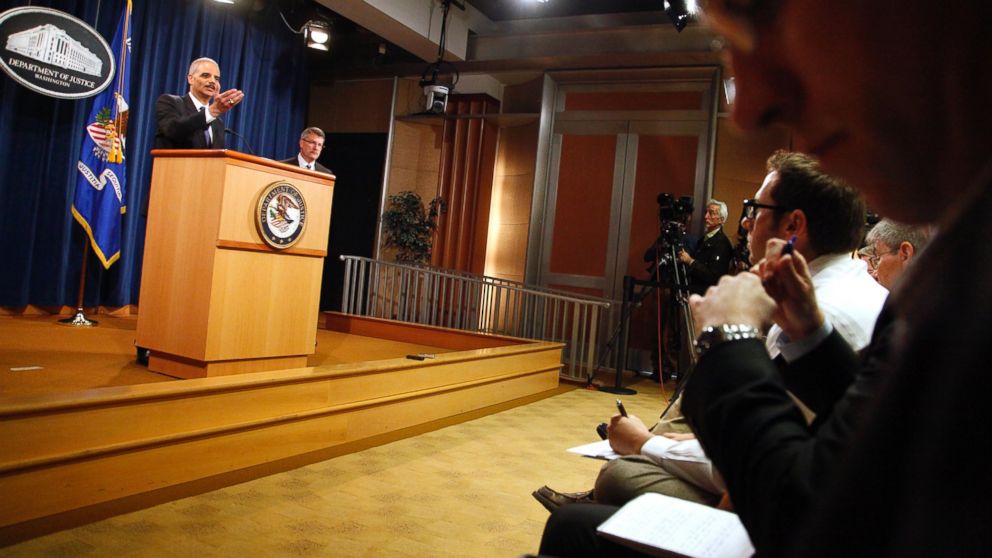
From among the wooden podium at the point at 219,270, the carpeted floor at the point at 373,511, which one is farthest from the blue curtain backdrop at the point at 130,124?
the carpeted floor at the point at 373,511

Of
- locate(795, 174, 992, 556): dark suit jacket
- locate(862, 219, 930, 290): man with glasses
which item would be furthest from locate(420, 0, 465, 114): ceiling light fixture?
locate(795, 174, 992, 556): dark suit jacket

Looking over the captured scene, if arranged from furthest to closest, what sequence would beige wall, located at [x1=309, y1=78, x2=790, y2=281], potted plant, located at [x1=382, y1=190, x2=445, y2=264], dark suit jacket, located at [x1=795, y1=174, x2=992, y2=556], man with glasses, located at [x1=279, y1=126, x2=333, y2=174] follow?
potted plant, located at [x1=382, y1=190, x2=445, y2=264] < beige wall, located at [x1=309, y1=78, x2=790, y2=281] < man with glasses, located at [x1=279, y1=126, x2=333, y2=174] < dark suit jacket, located at [x1=795, y1=174, x2=992, y2=556]

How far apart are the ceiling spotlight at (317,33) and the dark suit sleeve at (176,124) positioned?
164 inches

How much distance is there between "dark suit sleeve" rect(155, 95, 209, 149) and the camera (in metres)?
Result: 3.38

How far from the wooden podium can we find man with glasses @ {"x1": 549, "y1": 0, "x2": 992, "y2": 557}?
2788mm

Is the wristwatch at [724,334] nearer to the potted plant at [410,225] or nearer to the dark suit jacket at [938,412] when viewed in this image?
the dark suit jacket at [938,412]

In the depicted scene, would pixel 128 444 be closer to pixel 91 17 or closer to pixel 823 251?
pixel 823 251

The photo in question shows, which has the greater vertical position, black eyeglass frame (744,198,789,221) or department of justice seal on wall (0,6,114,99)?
department of justice seal on wall (0,6,114,99)


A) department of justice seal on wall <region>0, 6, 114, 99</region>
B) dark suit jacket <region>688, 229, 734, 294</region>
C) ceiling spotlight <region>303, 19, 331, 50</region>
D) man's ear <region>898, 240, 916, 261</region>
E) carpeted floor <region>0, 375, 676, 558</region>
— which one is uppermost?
ceiling spotlight <region>303, 19, 331, 50</region>

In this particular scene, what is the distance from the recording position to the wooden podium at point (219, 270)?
2904mm

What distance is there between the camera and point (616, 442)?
164cm

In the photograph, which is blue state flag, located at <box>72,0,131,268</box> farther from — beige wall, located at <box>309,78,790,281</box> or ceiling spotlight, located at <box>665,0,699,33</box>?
ceiling spotlight, located at <box>665,0,699,33</box>

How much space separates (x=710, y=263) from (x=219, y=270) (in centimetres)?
421

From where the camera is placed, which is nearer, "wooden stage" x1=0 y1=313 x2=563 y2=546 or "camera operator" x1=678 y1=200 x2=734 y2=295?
"wooden stage" x1=0 y1=313 x2=563 y2=546
